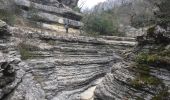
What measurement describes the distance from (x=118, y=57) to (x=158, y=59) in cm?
2046

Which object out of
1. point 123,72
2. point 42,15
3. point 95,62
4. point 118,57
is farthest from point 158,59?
point 42,15

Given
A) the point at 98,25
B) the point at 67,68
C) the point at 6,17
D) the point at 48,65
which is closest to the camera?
the point at 48,65

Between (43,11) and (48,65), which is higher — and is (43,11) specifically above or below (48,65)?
above

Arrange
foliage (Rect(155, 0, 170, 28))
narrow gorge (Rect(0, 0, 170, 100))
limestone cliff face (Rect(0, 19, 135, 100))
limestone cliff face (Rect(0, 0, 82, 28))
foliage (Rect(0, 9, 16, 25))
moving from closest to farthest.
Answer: narrow gorge (Rect(0, 0, 170, 100))
limestone cliff face (Rect(0, 19, 135, 100))
foliage (Rect(155, 0, 170, 28))
foliage (Rect(0, 9, 16, 25))
limestone cliff face (Rect(0, 0, 82, 28))

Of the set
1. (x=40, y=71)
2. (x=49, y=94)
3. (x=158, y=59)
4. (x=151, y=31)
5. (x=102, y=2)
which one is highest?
(x=102, y=2)

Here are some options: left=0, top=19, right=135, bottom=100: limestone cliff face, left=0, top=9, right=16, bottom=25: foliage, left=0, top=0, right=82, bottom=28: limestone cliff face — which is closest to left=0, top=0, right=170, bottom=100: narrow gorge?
left=0, top=19, right=135, bottom=100: limestone cliff face

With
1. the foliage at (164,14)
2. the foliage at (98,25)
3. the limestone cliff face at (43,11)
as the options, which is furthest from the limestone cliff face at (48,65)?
the limestone cliff face at (43,11)

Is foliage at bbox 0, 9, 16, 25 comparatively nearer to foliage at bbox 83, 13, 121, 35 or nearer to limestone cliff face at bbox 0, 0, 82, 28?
limestone cliff face at bbox 0, 0, 82, 28

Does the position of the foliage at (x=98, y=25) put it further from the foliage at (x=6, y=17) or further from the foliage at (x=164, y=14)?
the foliage at (x=164, y=14)

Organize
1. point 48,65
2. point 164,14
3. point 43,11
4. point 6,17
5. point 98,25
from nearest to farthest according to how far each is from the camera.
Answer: point 164,14 → point 48,65 → point 6,17 → point 43,11 → point 98,25

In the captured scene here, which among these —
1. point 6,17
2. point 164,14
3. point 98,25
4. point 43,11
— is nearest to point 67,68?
point 164,14

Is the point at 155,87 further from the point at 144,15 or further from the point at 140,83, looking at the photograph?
the point at 144,15

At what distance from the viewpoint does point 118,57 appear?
36906 millimetres

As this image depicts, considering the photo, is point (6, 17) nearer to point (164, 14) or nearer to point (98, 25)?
point (98, 25)
